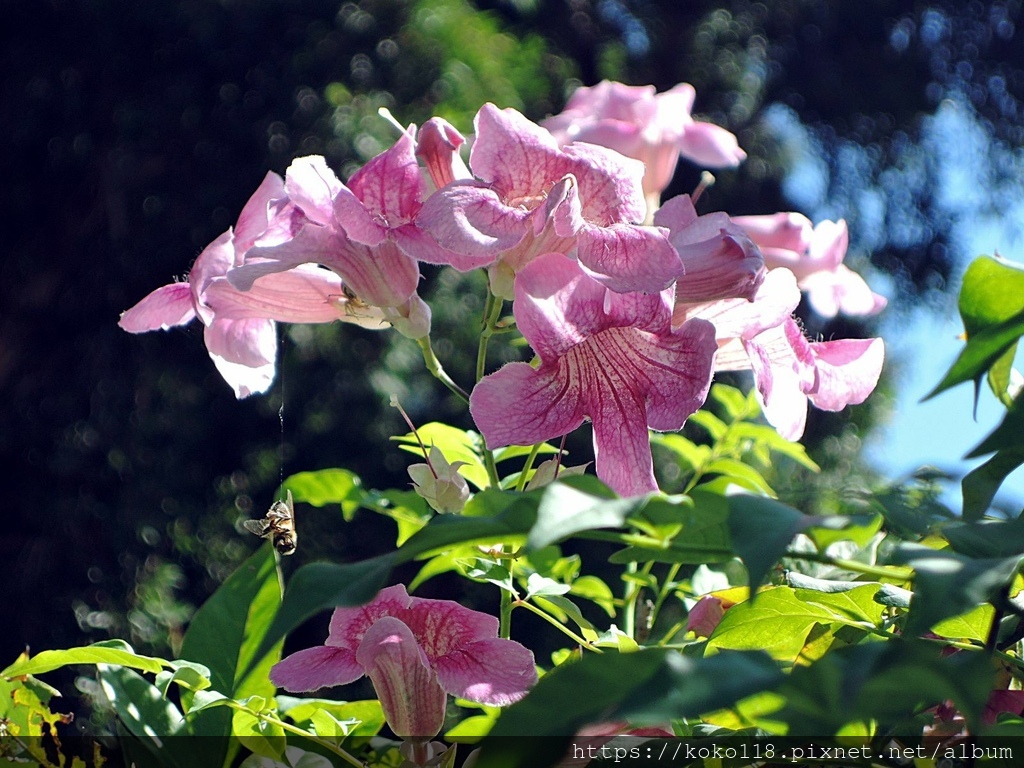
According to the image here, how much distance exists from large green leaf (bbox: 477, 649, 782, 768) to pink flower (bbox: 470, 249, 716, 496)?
13 centimetres

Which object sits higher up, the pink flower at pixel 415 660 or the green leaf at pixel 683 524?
the green leaf at pixel 683 524

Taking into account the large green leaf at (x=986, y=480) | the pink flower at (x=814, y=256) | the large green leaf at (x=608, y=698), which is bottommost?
the pink flower at (x=814, y=256)

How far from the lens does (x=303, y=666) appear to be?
0.33m

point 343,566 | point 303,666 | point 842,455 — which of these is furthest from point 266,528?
point 842,455

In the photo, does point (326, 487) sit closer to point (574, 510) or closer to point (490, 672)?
point (490, 672)

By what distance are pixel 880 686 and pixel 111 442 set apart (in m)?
2.31

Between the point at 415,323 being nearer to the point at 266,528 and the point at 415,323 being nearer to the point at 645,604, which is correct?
the point at 266,528

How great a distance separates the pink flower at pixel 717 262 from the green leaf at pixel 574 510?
0.41ft

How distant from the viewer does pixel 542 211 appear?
316 millimetres

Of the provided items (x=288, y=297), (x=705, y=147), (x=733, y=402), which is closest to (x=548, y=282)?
(x=288, y=297)

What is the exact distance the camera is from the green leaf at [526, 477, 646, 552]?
18 centimetres

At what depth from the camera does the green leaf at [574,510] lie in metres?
0.18

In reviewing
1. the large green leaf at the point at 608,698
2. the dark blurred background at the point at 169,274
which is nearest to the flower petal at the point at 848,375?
the large green leaf at the point at 608,698

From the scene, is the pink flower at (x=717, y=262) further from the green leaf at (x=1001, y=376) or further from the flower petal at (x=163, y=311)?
the flower petal at (x=163, y=311)
